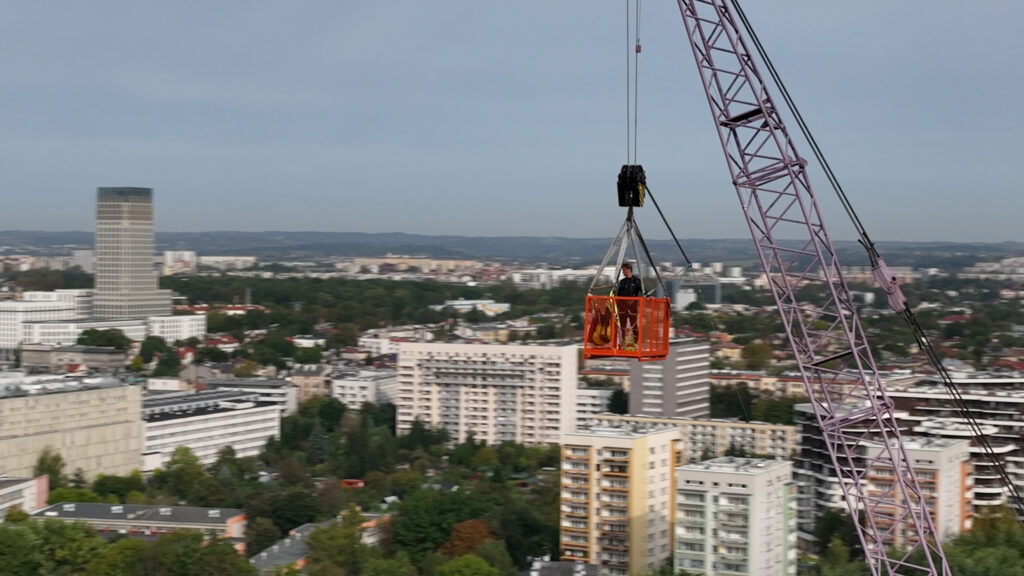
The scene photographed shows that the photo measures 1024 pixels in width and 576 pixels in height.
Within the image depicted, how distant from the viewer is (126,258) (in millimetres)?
86312

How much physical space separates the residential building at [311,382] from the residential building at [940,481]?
3044 centimetres

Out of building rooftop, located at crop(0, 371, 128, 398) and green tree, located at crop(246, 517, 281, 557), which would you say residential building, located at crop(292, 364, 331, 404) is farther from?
green tree, located at crop(246, 517, 281, 557)

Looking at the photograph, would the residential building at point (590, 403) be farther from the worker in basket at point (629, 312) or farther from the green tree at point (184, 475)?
Answer: the worker in basket at point (629, 312)

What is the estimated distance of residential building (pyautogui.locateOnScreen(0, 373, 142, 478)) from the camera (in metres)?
37.1

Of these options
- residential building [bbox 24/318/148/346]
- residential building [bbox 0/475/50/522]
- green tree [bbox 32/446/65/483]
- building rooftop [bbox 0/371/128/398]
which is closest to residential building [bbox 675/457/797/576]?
residential building [bbox 0/475/50/522]

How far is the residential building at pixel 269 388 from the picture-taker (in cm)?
4841

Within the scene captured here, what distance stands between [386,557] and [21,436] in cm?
1459

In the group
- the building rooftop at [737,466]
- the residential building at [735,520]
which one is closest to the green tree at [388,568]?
the residential building at [735,520]

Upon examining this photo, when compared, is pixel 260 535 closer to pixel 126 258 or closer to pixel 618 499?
pixel 618 499

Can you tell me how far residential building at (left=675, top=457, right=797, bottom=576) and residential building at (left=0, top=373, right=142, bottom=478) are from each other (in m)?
19.3

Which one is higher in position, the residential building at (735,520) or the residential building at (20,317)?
the residential building at (735,520)

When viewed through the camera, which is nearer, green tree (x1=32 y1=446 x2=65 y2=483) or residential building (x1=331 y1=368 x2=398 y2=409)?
green tree (x1=32 y1=446 x2=65 y2=483)

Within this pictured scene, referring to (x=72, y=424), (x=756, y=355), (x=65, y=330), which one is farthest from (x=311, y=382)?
(x=65, y=330)

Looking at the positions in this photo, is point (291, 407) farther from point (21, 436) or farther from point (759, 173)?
point (759, 173)
